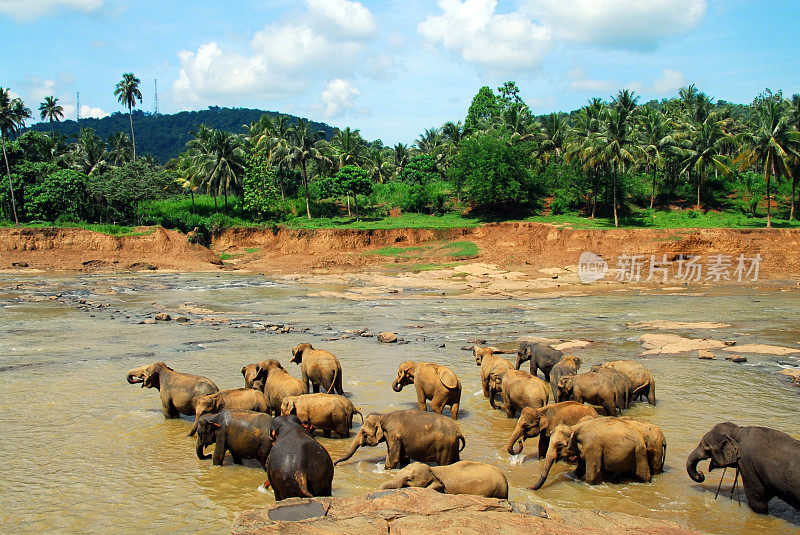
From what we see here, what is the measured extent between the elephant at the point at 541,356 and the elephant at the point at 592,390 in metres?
2.47

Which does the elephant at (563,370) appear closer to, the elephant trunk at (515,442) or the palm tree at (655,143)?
the elephant trunk at (515,442)

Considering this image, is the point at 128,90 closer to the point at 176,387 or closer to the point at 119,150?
the point at 119,150

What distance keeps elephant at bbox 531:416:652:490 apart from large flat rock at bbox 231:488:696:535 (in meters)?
1.49

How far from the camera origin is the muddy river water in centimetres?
761

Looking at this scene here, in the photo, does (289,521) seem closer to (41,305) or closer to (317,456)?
(317,456)

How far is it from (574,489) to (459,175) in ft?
166

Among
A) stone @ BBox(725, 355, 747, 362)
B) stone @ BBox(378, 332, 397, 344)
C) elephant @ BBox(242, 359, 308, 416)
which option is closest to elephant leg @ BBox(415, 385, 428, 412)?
elephant @ BBox(242, 359, 308, 416)

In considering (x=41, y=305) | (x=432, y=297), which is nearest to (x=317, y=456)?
(x=432, y=297)

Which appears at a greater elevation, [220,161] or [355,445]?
[220,161]

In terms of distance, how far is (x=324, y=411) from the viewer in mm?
9812

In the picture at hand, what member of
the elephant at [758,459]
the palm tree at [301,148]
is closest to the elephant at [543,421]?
the elephant at [758,459]

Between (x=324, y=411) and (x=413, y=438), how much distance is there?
1.96 metres

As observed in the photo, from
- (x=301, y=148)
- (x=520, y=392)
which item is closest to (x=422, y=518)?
(x=520, y=392)

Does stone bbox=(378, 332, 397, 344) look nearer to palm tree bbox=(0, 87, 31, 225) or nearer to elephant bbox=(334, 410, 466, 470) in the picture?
elephant bbox=(334, 410, 466, 470)
